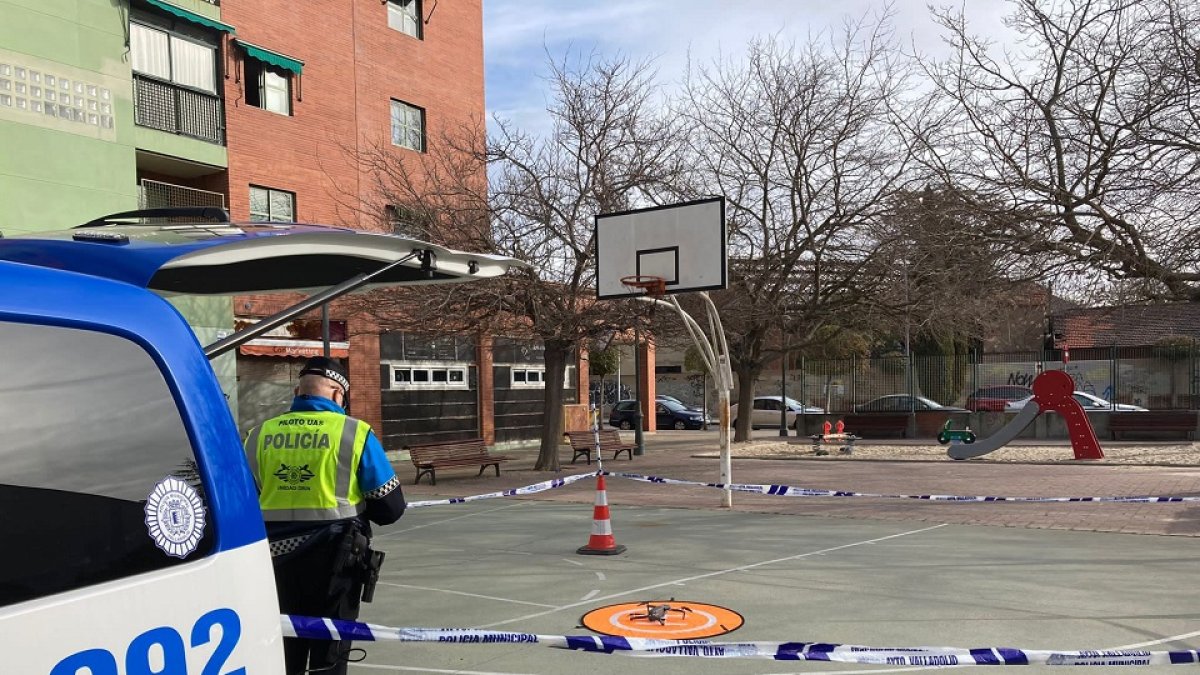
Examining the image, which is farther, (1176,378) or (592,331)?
(1176,378)

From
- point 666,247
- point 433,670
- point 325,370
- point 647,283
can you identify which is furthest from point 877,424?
point 325,370

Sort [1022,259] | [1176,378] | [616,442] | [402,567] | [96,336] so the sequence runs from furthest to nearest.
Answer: [1176,378], [616,442], [1022,259], [402,567], [96,336]

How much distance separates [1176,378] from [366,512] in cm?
3222

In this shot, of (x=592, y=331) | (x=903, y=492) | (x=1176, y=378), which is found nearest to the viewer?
(x=903, y=492)

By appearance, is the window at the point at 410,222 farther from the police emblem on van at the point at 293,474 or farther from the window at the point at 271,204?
the police emblem on van at the point at 293,474

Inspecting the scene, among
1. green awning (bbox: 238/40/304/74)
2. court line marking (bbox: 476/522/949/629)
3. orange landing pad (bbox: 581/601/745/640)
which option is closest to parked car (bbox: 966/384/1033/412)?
court line marking (bbox: 476/522/949/629)

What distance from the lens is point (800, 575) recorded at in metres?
8.57

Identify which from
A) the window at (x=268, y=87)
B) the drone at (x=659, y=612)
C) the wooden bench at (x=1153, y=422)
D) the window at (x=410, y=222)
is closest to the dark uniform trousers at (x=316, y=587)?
the drone at (x=659, y=612)

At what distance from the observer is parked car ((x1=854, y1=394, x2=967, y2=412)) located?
100 ft

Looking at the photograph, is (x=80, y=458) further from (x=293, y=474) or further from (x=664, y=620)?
(x=664, y=620)

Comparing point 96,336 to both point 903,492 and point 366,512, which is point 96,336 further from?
point 903,492

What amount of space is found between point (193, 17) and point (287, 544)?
19.4 m

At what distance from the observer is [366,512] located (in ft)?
13.8

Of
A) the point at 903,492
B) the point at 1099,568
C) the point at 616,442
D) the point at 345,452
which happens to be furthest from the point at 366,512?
the point at 616,442
